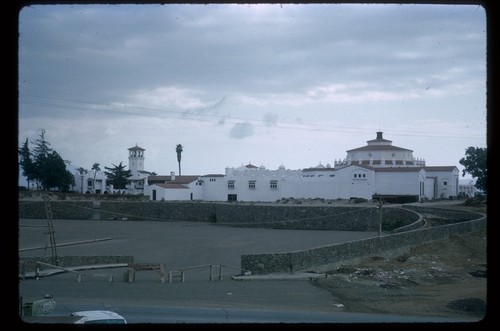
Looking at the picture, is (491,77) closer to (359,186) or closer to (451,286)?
(451,286)

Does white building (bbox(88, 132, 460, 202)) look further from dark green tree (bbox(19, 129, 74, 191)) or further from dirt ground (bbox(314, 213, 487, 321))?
dirt ground (bbox(314, 213, 487, 321))

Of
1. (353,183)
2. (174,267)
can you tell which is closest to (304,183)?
(353,183)

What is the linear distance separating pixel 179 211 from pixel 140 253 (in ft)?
78.1

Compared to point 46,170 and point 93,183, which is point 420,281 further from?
point 93,183

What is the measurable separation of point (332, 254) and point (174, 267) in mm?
6193

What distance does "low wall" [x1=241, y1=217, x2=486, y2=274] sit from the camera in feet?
62.4

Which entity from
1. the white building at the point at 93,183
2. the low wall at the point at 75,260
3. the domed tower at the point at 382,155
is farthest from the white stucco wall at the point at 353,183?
the low wall at the point at 75,260

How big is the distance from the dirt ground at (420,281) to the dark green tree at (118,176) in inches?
1714

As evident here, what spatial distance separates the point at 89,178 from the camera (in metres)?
64.6

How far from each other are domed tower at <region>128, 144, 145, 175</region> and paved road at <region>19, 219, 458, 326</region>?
49.5 ft

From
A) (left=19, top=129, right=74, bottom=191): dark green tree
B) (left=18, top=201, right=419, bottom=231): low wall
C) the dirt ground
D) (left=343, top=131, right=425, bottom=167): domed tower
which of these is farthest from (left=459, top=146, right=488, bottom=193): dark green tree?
(left=343, top=131, right=425, bottom=167): domed tower

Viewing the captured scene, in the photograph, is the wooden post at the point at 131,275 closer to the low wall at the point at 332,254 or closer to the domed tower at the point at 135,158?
the low wall at the point at 332,254

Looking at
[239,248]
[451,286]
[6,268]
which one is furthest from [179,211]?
[6,268]
